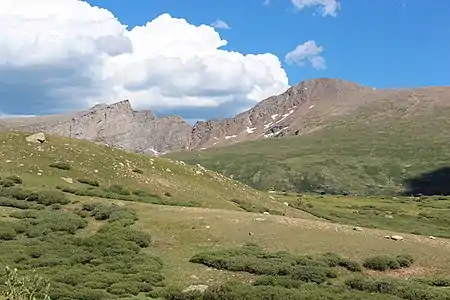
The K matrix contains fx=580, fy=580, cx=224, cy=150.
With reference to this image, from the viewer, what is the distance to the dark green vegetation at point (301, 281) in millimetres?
23852

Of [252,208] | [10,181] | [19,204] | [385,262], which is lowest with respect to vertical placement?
[385,262]

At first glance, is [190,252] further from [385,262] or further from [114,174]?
[114,174]

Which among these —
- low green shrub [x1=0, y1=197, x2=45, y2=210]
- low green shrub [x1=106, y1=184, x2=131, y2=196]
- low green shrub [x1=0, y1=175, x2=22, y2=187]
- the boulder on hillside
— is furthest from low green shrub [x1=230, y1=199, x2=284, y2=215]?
low green shrub [x1=0, y1=197, x2=45, y2=210]

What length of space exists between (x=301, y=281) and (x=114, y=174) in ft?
113

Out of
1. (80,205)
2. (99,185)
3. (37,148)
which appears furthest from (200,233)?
(37,148)

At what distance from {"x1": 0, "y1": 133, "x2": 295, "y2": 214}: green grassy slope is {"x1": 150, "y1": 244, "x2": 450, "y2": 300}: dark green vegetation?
22234mm

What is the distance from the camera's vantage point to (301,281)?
26.5m

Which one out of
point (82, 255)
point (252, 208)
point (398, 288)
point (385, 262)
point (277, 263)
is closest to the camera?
point (398, 288)

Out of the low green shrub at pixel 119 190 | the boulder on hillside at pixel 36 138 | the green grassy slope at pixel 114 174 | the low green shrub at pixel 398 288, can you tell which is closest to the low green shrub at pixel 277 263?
the low green shrub at pixel 398 288

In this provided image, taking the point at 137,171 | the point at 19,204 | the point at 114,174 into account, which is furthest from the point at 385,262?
the point at 137,171

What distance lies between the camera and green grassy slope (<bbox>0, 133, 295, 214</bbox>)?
52469 mm

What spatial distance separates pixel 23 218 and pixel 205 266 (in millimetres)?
14917

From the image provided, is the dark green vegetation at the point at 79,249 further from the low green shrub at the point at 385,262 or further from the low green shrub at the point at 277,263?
the low green shrub at the point at 385,262

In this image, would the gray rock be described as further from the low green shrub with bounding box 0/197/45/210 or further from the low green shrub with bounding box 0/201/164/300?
the low green shrub with bounding box 0/201/164/300
